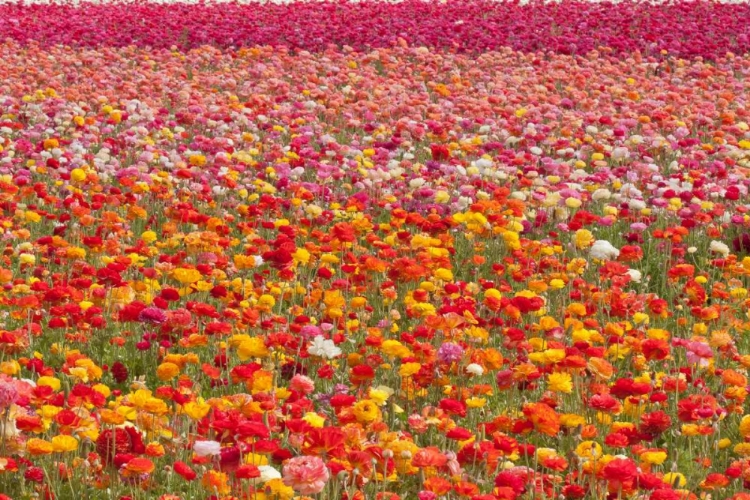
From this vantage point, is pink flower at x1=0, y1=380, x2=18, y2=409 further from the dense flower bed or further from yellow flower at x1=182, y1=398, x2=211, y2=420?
the dense flower bed

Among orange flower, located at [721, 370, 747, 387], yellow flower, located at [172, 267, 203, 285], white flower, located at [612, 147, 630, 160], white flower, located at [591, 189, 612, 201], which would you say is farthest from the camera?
white flower, located at [612, 147, 630, 160]

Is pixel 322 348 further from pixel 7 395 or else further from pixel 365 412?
pixel 7 395

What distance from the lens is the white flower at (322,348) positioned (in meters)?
3.98

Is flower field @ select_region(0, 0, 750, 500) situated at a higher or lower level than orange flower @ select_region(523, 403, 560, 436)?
lower

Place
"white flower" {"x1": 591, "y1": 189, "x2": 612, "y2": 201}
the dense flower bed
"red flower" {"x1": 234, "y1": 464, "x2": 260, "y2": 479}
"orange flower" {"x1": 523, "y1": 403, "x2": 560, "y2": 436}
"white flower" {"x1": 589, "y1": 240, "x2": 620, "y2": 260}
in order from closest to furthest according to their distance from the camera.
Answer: "red flower" {"x1": 234, "y1": 464, "x2": 260, "y2": 479}
"orange flower" {"x1": 523, "y1": 403, "x2": 560, "y2": 436}
"white flower" {"x1": 589, "y1": 240, "x2": 620, "y2": 260}
"white flower" {"x1": 591, "y1": 189, "x2": 612, "y2": 201}
the dense flower bed

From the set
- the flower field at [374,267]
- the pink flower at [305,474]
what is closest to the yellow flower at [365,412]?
the flower field at [374,267]

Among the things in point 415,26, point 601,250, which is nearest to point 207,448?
point 601,250

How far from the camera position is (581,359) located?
11.5 feet

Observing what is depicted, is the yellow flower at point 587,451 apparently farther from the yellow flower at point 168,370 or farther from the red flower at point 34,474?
the red flower at point 34,474

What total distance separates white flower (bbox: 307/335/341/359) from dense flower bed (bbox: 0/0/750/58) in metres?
10.5

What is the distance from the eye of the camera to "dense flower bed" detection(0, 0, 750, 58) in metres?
14.5

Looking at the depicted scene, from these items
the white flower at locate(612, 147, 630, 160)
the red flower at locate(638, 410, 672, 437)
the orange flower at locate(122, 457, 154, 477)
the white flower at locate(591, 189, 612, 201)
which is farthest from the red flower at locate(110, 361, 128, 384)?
the white flower at locate(612, 147, 630, 160)

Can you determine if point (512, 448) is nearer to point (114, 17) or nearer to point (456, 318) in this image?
point (456, 318)

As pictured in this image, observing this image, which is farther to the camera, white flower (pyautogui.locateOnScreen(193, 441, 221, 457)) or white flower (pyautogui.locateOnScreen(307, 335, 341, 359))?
white flower (pyautogui.locateOnScreen(307, 335, 341, 359))
